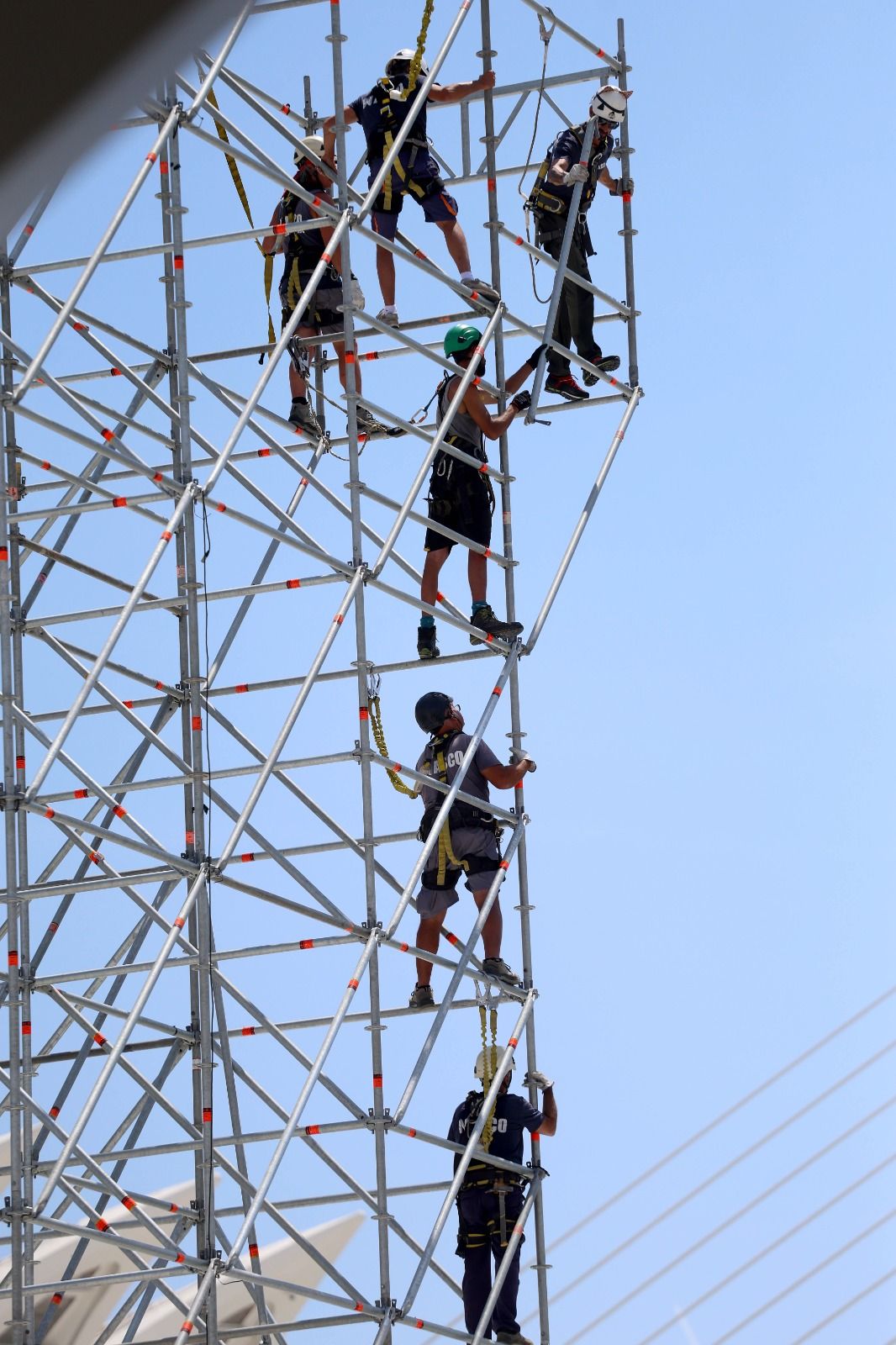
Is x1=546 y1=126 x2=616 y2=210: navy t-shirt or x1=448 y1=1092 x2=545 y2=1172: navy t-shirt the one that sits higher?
x1=546 y1=126 x2=616 y2=210: navy t-shirt

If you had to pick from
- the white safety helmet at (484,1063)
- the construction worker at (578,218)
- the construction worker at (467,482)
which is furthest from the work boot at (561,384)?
the white safety helmet at (484,1063)

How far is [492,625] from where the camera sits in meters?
11.2

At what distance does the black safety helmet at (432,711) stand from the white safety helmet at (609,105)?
380cm

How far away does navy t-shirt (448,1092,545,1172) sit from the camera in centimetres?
1077

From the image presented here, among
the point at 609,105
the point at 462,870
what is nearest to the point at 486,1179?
the point at 462,870

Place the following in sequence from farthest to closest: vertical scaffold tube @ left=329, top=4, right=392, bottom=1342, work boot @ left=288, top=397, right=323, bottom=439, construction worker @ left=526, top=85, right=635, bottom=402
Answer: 1. construction worker @ left=526, top=85, right=635, bottom=402
2. work boot @ left=288, top=397, right=323, bottom=439
3. vertical scaffold tube @ left=329, top=4, right=392, bottom=1342

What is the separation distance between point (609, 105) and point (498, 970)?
5.14 metres

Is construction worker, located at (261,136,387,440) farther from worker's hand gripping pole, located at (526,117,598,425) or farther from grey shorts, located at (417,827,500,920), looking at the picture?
grey shorts, located at (417,827,500,920)

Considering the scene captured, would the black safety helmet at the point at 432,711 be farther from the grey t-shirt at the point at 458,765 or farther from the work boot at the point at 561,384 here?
the work boot at the point at 561,384

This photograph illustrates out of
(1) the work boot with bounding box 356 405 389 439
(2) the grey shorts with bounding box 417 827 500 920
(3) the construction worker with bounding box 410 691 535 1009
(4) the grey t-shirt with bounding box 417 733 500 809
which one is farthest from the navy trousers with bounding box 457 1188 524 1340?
(1) the work boot with bounding box 356 405 389 439

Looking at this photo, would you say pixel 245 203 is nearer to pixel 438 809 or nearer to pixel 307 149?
pixel 307 149

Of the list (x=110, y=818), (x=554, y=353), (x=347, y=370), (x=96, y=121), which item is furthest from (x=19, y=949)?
(x=96, y=121)

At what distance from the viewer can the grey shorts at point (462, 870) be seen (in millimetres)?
10867

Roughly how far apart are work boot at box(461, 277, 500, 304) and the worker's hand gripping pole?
0.39m
